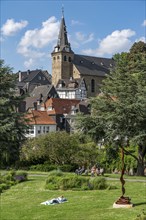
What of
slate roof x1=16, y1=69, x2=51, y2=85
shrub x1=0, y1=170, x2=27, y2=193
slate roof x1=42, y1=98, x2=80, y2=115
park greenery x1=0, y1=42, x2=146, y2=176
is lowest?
shrub x1=0, y1=170, x2=27, y2=193

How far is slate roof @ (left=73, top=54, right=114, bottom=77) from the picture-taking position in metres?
127

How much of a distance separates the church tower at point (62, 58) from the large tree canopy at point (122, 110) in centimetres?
8744

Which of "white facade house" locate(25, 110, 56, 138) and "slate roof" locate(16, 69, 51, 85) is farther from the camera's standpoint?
"slate roof" locate(16, 69, 51, 85)

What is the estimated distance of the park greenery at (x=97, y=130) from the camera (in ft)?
111

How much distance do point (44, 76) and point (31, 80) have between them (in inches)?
285

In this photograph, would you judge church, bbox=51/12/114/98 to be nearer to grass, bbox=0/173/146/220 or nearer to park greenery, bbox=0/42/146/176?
park greenery, bbox=0/42/146/176

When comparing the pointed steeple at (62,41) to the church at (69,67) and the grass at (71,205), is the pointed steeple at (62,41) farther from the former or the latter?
the grass at (71,205)

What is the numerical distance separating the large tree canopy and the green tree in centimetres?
656

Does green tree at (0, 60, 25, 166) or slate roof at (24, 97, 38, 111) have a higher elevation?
slate roof at (24, 97, 38, 111)

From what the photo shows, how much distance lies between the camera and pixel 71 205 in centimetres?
1825

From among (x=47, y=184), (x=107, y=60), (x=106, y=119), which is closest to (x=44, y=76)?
(x=107, y=60)

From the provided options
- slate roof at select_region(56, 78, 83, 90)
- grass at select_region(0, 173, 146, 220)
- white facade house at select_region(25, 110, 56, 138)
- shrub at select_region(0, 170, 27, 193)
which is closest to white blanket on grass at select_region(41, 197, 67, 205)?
grass at select_region(0, 173, 146, 220)

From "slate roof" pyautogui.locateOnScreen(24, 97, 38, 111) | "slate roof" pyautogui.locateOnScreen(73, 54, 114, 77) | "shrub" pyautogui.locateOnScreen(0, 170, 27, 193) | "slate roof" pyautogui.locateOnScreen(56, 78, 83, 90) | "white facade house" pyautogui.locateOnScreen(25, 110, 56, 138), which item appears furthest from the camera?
"slate roof" pyautogui.locateOnScreen(73, 54, 114, 77)

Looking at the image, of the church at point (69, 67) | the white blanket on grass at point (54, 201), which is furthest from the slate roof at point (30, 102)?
the white blanket on grass at point (54, 201)
